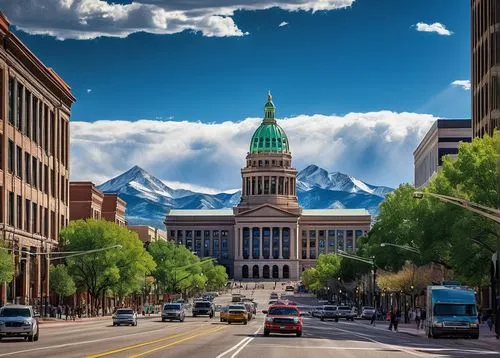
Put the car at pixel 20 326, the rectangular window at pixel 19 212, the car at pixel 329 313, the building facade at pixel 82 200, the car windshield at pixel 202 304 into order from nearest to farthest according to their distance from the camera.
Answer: the car at pixel 20 326
the rectangular window at pixel 19 212
the car at pixel 329 313
the car windshield at pixel 202 304
the building facade at pixel 82 200

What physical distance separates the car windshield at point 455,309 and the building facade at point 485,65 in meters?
39.5

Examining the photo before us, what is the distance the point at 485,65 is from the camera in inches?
4491

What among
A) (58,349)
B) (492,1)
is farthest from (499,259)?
(492,1)

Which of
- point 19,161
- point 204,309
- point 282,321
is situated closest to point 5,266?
point 19,161

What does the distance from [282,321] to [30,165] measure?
5369cm

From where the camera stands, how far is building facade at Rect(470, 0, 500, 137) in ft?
357

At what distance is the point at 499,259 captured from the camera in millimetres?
70375

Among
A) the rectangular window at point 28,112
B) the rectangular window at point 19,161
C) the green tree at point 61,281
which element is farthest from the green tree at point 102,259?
the rectangular window at point 19,161

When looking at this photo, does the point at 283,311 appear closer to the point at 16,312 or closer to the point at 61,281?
the point at 16,312

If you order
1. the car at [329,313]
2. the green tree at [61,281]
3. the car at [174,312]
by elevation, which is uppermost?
the green tree at [61,281]

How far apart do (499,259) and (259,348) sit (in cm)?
2719

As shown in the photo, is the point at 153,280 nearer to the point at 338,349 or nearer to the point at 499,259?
the point at 499,259

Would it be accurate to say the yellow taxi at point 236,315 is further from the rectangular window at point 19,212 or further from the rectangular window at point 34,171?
the rectangular window at point 34,171

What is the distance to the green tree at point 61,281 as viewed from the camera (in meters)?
116
